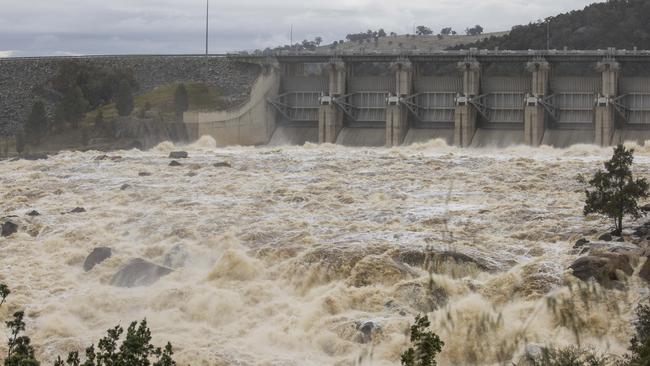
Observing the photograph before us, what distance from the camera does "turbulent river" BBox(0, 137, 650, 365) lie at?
28.9m

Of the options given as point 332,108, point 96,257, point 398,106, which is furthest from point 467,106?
point 96,257

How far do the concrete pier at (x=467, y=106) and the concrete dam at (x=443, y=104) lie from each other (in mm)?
64

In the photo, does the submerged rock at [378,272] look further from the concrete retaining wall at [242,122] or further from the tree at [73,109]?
the tree at [73,109]

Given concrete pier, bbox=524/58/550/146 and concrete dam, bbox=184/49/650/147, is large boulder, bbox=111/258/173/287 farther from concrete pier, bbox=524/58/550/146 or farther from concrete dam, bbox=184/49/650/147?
concrete pier, bbox=524/58/550/146

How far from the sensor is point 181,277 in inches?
1404

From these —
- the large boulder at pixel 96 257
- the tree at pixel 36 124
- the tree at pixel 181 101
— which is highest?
the tree at pixel 181 101

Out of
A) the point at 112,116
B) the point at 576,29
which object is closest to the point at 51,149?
the point at 112,116

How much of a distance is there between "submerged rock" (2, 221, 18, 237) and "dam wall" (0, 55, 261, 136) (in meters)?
33.6

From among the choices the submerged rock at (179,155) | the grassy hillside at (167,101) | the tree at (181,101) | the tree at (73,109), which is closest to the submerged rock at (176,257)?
the submerged rock at (179,155)

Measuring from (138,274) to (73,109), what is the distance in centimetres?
4235

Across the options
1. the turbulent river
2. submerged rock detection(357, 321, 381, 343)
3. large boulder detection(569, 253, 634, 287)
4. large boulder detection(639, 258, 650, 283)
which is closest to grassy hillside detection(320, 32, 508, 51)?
the turbulent river

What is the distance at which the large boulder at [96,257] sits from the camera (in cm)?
3722

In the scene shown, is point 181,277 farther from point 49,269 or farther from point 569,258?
point 569,258

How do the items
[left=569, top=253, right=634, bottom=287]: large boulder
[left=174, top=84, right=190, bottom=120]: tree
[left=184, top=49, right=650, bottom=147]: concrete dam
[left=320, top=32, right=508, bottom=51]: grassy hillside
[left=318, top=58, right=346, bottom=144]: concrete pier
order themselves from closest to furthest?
1. [left=569, top=253, right=634, bottom=287]: large boulder
2. [left=184, top=49, right=650, bottom=147]: concrete dam
3. [left=318, top=58, right=346, bottom=144]: concrete pier
4. [left=174, top=84, right=190, bottom=120]: tree
5. [left=320, top=32, right=508, bottom=51]: grassy hillside
